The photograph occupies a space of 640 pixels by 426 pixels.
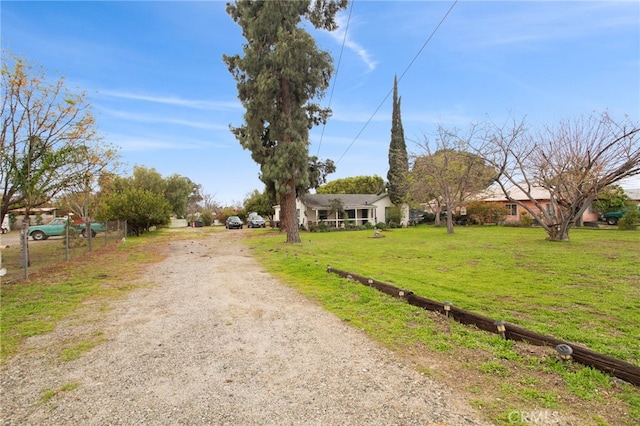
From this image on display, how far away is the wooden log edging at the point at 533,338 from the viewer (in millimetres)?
2646

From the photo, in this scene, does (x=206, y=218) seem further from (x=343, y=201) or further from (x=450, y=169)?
(x=450, y=169)

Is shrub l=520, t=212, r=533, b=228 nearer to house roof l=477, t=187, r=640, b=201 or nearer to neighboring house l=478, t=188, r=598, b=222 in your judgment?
neighboring house l=478, t=188, r=598, b=222

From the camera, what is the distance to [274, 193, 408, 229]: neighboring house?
94.7 feet

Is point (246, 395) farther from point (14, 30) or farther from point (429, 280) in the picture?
point (14, 30)

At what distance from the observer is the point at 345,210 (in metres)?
30.1

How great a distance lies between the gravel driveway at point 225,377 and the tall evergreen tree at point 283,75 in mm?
11691

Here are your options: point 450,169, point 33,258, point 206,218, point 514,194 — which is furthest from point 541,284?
point 206,218

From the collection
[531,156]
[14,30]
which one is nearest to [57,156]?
[14,30]

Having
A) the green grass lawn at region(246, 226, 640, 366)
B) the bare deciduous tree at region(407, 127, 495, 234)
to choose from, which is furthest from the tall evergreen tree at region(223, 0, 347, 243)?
the bare deciduous tree at region(407, 127, 495, 234)

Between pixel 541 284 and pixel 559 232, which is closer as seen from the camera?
pixel 541 284

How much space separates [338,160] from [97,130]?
14.2 m

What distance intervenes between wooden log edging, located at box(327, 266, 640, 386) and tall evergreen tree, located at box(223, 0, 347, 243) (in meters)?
11.4

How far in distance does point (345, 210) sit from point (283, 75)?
1679 centimetres

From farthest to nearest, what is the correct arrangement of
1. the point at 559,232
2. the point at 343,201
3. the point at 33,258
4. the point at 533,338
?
the point at 343,201 → the point at 559,232 → the point at 33,258 → the point at 533,338
